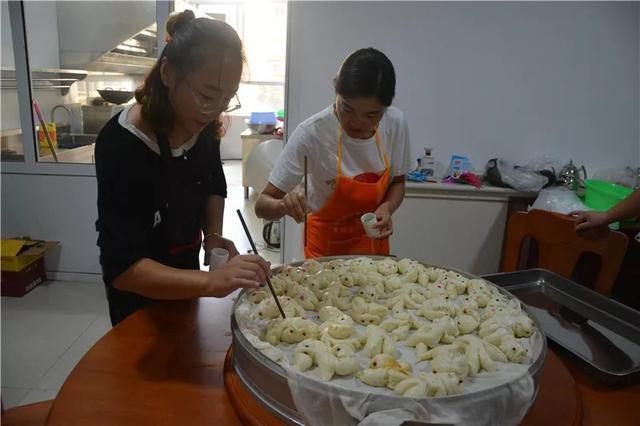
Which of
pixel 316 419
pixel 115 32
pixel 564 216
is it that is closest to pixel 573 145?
pixel 564 216

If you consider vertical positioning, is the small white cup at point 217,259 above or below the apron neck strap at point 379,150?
below

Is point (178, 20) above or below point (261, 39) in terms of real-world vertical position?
below

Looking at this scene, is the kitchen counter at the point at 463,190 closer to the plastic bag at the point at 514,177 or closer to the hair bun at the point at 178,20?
the plastic bag at the point at 514,177

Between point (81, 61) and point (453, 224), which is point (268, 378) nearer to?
point (453, 224)

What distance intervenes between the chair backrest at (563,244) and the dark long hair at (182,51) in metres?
1.26

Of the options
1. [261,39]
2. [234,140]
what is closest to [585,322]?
[261,39]

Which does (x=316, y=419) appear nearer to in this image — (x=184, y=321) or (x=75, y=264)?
(x=184, y=321)

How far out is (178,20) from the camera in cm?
114

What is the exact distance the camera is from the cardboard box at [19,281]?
296cm

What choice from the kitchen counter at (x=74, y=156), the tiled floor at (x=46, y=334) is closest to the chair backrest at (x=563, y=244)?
the tiled floor at (x=46, y=334)

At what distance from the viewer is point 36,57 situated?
3104 millimetres

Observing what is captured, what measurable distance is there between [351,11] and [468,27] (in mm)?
729

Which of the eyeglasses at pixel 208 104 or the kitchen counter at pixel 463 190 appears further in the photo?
the kitchen counter at pixel 463 190

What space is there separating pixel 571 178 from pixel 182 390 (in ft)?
8.72
